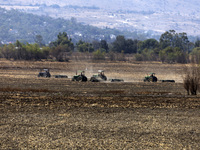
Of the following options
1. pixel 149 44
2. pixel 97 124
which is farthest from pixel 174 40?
pixel 97 124

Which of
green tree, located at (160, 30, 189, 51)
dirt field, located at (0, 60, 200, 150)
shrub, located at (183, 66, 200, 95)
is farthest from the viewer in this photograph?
green tree, located at (160, 30, 189, 51)

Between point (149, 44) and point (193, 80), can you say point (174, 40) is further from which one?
point (193, 80)

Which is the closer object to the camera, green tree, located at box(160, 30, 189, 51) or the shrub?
the shrub

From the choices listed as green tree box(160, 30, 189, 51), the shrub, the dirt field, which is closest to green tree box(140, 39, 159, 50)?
green tree box(160, 30, 189, 51)

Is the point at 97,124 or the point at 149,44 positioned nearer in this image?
the point at 97,124

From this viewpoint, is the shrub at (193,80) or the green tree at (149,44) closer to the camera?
the shrub at (193,80)

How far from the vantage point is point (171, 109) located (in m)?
24.2

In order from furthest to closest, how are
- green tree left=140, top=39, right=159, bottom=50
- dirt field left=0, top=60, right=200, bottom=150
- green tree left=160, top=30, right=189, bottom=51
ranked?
green tree left=160, top=30, right=189, bottom=51 → green tree left=140, top=39, right=159, bottom=50 → dirt field left=0, top=60, right=200, bottom=150

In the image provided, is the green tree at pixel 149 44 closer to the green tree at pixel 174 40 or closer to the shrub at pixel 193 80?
the green tree at pixel 174 40

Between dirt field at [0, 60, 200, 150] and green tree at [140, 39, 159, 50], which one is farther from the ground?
green tree at [140, 39, 159, 50]

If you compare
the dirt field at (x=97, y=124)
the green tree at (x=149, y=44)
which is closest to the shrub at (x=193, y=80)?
the dirt field at (x=97, y=124)

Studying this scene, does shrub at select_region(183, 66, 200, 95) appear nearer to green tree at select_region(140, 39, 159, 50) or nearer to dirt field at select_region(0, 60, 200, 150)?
dirt field at select_region(0, 60, 200, 150)

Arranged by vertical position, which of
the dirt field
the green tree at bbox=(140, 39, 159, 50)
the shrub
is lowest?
the dirt field

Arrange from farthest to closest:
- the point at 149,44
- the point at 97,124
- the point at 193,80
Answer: the point at 149,44 → the point at 193,80 → the point at 97,124
